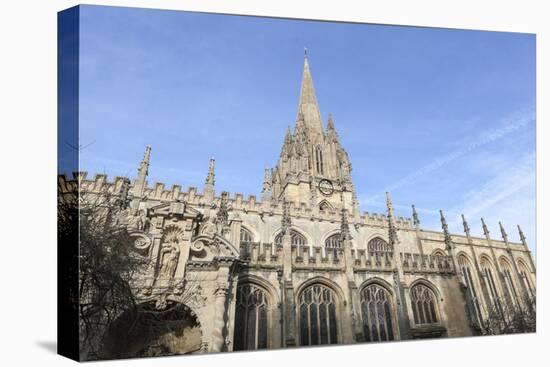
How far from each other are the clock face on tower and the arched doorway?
60.2 ft

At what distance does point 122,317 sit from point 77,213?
255 cm

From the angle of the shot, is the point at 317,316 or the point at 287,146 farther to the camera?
the point at 287,146

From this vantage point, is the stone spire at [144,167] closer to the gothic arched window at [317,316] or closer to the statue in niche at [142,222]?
the statue in niche at [142,222]

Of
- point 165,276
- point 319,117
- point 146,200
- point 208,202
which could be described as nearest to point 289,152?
point 319,117

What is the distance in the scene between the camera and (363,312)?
1256 centimetres

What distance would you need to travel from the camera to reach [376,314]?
12.6m

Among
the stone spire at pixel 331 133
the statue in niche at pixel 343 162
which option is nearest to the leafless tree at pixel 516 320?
the statue in niche at pixel 343 162

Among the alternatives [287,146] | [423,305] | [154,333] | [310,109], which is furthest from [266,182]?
[154,333]

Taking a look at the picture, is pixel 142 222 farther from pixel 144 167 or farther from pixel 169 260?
pixel 144 167

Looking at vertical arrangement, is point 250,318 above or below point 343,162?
below

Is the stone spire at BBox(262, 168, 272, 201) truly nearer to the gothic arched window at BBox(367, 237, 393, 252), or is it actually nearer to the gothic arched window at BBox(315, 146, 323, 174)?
the gothic arched window at BBox(315, 146, 323, 174)

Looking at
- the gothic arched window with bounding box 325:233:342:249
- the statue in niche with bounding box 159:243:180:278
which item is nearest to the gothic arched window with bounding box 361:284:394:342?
the statue in niche with bounding box 159:243:180:278

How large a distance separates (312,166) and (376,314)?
56.0 feet

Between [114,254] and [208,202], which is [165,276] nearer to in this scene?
[114,254]
